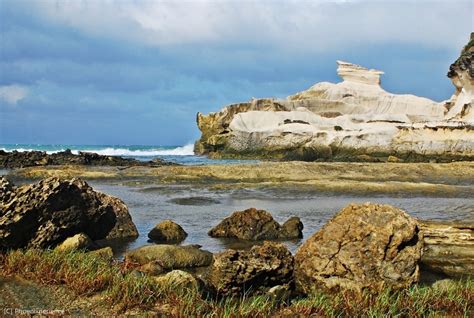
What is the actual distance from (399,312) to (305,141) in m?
42.1

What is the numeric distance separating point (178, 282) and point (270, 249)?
4.59 feet

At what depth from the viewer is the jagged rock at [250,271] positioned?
6.04 m

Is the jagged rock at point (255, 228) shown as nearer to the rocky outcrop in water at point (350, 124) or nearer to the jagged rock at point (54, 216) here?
the jagged rock at point (54, 216)

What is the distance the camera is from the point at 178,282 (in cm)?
564

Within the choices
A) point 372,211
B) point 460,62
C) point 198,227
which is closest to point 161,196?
point 198,227

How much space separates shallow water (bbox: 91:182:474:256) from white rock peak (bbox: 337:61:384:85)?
50.3 m

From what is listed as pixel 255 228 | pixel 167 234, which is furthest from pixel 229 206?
pixel 167 234

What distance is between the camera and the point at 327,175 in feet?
83.5

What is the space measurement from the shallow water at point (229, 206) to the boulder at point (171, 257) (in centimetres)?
102

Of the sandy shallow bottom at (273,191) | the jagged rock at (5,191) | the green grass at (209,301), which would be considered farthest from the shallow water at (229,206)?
the green grass at (209,301)

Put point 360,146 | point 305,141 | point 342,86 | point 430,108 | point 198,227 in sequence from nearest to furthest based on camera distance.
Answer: point 198,227 < point 360,146 < point 305,141 < point 430,108 < point 342,86

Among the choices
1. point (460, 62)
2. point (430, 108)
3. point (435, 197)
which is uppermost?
point (460, 62)

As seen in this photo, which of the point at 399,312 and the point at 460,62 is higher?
the point at 460,62

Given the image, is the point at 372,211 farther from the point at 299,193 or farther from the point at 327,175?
the point at 327,175
